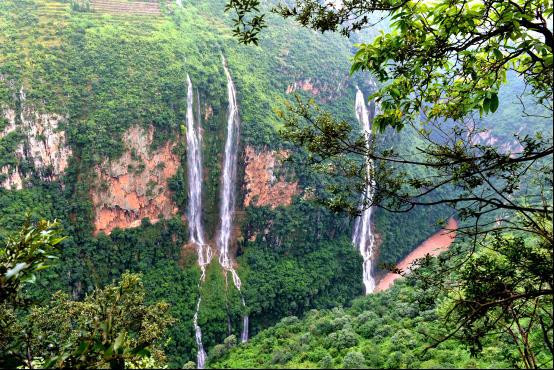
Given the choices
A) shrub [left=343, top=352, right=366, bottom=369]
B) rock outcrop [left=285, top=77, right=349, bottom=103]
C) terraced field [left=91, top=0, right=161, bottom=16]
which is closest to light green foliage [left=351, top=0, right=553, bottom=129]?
shrub [left=343, top=352, right=366, bottom=369]

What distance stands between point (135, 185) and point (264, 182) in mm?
9540

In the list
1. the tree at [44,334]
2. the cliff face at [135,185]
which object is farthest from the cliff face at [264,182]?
the tree at [44,334]

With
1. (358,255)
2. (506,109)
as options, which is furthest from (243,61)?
(506,109)

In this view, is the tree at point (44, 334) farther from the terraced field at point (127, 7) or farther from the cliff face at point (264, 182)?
the terraced field at point (127, 7)

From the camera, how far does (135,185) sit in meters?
24.5

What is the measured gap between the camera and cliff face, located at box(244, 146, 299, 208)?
28562mm

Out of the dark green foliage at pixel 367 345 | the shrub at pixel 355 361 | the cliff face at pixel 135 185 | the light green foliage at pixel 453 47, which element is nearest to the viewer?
the light green foliage at pixel 453 47

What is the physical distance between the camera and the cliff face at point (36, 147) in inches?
821

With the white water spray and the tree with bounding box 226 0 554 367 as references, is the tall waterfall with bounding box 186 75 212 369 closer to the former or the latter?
the white water spray

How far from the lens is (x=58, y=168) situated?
22.7 metres

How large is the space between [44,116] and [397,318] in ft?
72.8

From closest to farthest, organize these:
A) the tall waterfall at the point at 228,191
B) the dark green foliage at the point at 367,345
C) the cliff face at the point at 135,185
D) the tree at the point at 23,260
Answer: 1. the tree at the point at 23,260
2. the dark green foliage at the point at 367,345
3. the cliff face at the point at 135,185
4. the tall waterfall at the point at 228,191

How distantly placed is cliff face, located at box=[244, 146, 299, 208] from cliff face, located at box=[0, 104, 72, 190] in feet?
39.9

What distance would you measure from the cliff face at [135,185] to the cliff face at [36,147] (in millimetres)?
2338
